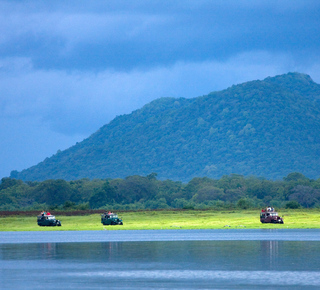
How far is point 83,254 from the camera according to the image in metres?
46.9

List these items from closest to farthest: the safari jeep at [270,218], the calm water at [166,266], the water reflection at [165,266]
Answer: the calm water at [166,266]
the water reflection at [165,266]
the safari jeep at [270,218]

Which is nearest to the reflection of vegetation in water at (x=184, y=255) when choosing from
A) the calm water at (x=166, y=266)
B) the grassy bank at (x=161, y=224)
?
the calm water at (x=166, y=266)

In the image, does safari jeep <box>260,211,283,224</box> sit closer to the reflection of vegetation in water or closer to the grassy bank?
the grassy bank

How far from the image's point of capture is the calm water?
3114 cm

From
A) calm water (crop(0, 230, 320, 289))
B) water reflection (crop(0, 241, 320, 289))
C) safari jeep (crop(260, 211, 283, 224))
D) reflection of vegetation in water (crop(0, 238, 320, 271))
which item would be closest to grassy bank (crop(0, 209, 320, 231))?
safari jeep (crop(260, 211, 283, 224))

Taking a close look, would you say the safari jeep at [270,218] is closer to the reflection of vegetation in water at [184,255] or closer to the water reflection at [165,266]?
the reflection of vegetation in water at [184,255]

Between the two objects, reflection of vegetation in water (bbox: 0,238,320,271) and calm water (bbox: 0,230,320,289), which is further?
reflection of vegetation in water (bbox: 0,238,320,271)

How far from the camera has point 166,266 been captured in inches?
1502

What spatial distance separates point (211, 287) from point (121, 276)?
611 cm

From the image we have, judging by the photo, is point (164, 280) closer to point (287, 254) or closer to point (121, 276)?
point (121, 276)

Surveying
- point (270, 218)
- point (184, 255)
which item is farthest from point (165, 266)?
point (270, 218)

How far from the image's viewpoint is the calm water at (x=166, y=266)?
31141 mm

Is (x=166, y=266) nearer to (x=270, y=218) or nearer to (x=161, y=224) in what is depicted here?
(x=270, y=218)

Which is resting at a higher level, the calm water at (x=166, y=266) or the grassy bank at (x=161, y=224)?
the calm water at (x=166, y=266)
